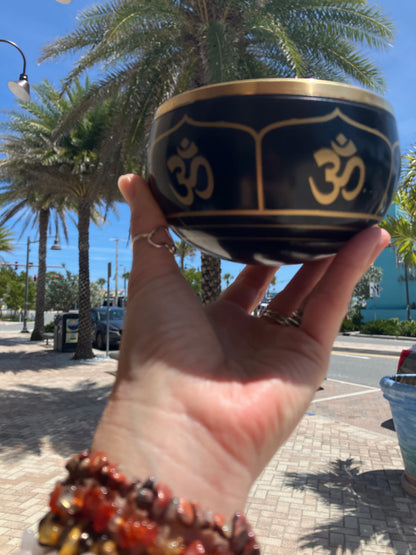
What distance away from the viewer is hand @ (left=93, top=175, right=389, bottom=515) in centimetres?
98

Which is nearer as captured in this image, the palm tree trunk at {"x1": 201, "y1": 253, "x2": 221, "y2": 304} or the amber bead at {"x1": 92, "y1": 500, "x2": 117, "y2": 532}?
the amber bead at {"x1": 92, "y1": 500, "x2": 117, "y2": 532}

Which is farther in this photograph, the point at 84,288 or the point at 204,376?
the point at 84,288

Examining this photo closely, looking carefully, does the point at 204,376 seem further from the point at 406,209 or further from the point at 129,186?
the point at 406,209

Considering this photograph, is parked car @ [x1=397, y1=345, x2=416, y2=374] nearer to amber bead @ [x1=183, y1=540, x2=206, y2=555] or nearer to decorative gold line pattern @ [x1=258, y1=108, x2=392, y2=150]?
decorative gold line pattern @ [x1=258, y1=108, x2=392, y2=150]

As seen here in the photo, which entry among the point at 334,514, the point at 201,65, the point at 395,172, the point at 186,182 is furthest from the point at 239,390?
the point at 201,65

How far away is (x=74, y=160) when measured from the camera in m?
13.1

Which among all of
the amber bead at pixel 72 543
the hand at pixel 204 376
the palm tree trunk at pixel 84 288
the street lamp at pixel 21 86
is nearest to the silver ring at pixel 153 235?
the hand at pixel 204 376

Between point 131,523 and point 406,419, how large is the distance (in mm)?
4302

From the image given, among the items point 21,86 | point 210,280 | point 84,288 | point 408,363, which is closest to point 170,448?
point 408,363

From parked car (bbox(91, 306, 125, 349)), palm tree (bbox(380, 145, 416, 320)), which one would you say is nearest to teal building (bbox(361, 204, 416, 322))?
parked car (bbox(91, 306, 125, 349))

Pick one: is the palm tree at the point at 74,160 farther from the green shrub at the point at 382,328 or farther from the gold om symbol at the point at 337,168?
the green shrub at the point at 382,328

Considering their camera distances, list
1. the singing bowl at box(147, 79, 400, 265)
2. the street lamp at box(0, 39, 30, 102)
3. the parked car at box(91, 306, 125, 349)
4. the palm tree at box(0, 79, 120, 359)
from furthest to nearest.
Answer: the parked car at box(91, 306, 125, 349) → the palm tree at box(0, 79, 120, 359) → the street lamp at box(0, 39, 30, 102) → the singing bowl at box(147, 79, 400, 265)

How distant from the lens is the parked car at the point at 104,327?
16.5m

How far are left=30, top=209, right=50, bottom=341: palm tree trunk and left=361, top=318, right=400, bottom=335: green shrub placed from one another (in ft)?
60.1
